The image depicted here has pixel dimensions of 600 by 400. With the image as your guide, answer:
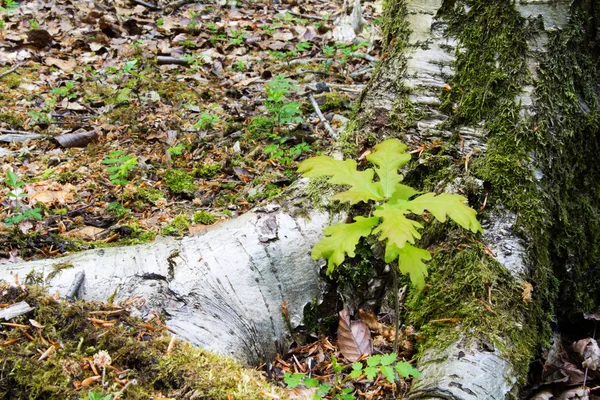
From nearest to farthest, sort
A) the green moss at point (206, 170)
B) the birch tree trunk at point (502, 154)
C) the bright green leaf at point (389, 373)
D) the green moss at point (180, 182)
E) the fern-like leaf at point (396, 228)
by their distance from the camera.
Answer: the fern-like leaf at point (396, 228) → the bright green leaf at point (389, 373) → the birch tree trunk at point (502, 154) → the green moss at point (180, 182) → the green moss at point (206, 170)

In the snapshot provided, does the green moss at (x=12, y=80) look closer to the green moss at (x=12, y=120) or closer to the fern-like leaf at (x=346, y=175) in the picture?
the green moss at (x=12, y=120)

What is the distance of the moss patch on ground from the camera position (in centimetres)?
175

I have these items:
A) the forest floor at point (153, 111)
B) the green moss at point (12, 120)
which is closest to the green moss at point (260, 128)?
the forest floor at point (153, 111)

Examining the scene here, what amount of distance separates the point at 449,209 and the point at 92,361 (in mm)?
1446

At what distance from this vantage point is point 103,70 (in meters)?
5.87

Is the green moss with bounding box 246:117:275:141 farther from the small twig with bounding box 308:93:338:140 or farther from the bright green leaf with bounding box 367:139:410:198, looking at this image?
the bright green leaf with bounding box 367:139:410:198

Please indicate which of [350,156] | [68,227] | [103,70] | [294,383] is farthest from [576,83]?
[103,70]

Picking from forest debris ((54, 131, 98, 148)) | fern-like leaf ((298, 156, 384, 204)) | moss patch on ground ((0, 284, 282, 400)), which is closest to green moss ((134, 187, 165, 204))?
forest debris ((54, 131, 98, 148))

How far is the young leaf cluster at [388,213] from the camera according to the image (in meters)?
1.66

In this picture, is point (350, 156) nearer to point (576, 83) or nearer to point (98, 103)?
point (576, 83)

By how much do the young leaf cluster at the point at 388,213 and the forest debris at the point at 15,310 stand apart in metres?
1.19

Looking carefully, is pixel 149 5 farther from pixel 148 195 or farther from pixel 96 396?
pixel 96 396

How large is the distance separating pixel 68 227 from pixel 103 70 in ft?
10.2

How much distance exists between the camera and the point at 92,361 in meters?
1.82
